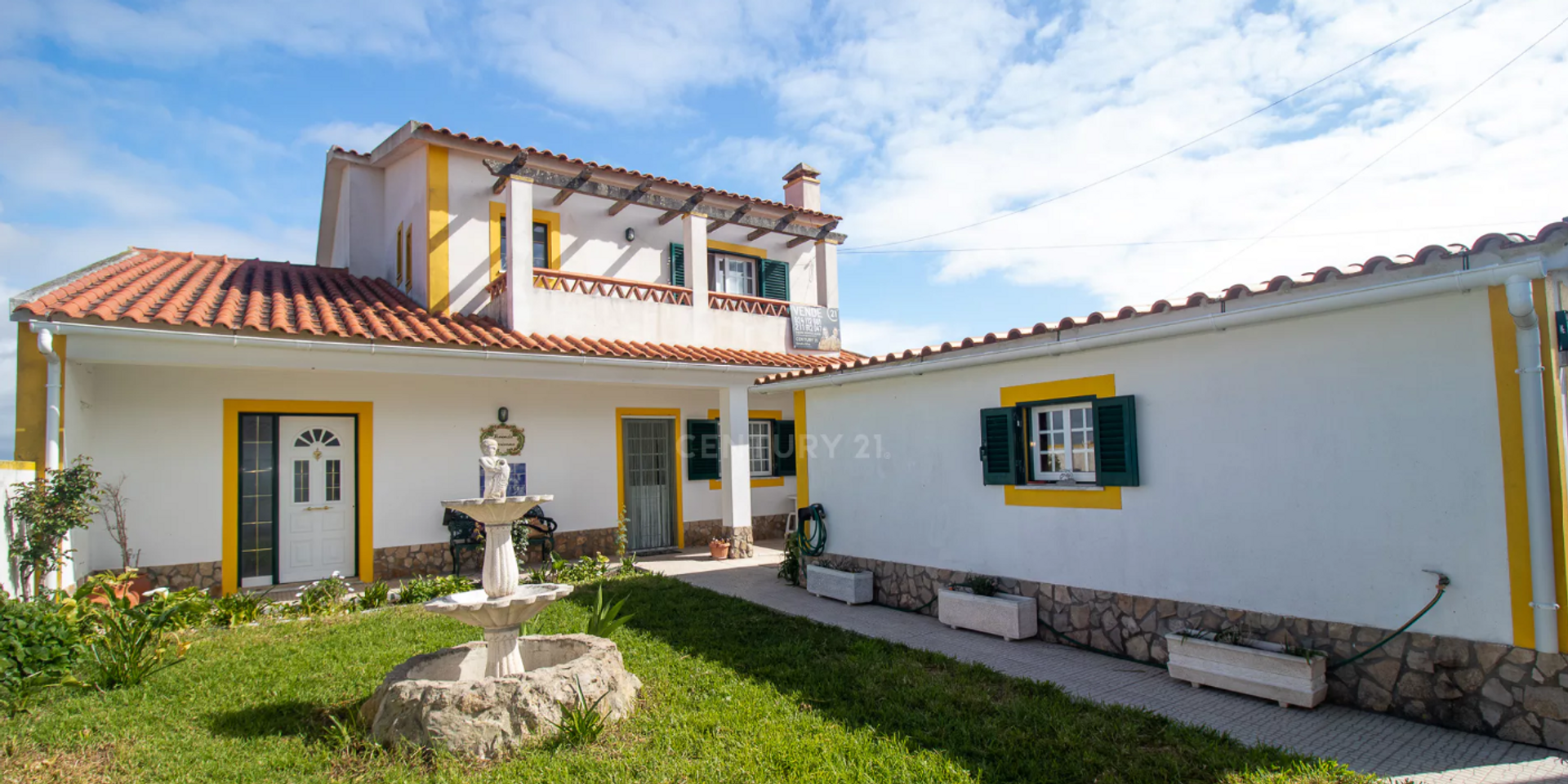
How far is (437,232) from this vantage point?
10984mm

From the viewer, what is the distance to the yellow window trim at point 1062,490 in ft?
21.4

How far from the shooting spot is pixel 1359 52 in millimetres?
9539

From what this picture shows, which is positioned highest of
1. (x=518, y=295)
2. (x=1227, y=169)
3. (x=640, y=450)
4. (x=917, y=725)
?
(x=1227, y=169)

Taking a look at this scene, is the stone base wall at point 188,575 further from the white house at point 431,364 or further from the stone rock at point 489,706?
the stone rock at point 489,706

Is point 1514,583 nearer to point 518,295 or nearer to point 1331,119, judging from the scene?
point 1331,119

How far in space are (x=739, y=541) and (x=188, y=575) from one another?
23.0 feet

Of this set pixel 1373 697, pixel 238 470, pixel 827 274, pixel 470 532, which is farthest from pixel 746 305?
pixel 1373 697

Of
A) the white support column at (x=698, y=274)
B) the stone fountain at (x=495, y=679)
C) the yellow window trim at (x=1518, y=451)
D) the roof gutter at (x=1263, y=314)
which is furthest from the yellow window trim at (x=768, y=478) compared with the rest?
the yellow window trim at (x=1518, y=451)

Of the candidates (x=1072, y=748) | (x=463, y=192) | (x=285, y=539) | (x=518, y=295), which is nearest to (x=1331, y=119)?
(x=1072, y=748)

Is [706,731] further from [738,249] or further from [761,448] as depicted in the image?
[738,249]

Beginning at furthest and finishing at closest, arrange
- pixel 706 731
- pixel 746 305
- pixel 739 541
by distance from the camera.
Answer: pixel 746 305 → pixel 739 541 → pixel 706 731

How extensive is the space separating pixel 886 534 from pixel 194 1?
29.0ft

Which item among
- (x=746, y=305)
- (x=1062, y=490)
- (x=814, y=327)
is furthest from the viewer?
(x=814, y=327)

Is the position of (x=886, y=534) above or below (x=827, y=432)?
below
